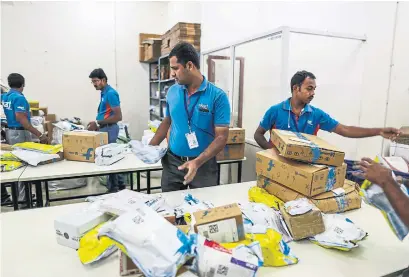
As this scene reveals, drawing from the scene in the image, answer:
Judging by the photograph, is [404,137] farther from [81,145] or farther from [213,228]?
[81,145]

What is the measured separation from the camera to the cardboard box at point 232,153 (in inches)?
112

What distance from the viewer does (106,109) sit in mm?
3365

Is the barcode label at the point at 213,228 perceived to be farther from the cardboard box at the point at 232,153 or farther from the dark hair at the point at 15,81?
the dark hair at the point at 15,81

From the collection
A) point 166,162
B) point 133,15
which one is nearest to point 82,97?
point 133,15

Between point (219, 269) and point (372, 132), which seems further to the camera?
point (372, 132)

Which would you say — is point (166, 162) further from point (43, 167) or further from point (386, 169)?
point (386, 169)

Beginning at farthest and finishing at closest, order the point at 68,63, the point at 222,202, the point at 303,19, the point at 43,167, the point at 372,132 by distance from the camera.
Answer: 1. the point at 68,63
2. the point at 303,19
3. the point at 43,167
4. the point at 372,132
5. the point at 222,202

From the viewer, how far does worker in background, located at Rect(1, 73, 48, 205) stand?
3061 mm

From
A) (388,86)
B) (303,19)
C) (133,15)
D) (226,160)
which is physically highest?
(133,15)

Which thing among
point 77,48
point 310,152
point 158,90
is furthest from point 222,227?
point 77,48

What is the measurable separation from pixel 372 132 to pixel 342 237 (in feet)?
3.44

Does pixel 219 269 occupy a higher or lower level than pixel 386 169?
lower

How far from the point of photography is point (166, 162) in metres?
1.92

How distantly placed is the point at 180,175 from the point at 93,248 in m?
0.90
